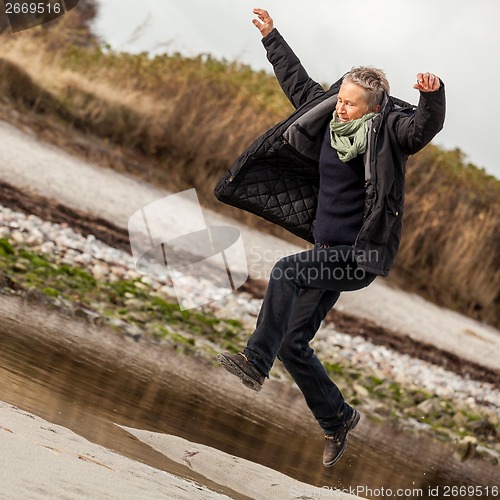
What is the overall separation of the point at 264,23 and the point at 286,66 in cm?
24

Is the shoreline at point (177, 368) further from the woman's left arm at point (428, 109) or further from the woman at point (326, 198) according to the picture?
the woman's left arm at point (428, 109)

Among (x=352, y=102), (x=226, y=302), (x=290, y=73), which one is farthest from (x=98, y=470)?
(x=226, y=302)

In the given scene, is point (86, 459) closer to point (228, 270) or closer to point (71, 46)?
point (228, 270)

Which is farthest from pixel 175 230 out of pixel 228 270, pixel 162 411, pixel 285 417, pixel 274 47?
pixel 274 47

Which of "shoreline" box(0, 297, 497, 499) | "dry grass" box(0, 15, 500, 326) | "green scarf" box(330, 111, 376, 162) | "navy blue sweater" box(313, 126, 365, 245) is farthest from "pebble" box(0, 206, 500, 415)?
"green scarf" box(330, 111, 376, 162)

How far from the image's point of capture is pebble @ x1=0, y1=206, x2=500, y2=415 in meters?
10.1

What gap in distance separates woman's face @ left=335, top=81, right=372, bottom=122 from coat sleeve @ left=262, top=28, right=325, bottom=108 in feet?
1.52

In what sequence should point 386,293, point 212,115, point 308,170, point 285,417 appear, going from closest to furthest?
point 308,170
point 285,417
point 386,293
point 212,115

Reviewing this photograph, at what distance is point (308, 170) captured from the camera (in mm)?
5105

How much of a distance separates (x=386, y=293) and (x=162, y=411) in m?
8.64

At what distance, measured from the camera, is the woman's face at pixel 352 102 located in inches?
185

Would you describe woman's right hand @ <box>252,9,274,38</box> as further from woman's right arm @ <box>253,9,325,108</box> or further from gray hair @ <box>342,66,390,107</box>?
gray hair @ <box>342,66,390,107</box>

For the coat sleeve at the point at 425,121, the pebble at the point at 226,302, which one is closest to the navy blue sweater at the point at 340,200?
the coat sleeve at the point at 425,121

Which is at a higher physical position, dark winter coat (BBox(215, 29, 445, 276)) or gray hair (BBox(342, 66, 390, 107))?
gray hair (BBox(342, 66, 390, 107))
